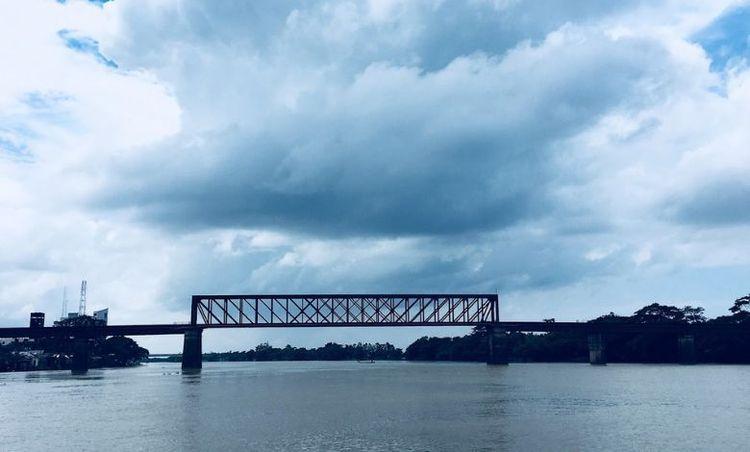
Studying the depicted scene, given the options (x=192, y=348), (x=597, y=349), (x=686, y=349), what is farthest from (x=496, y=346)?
(x=192, y=348)

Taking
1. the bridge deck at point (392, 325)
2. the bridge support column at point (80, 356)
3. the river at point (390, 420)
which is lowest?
the river at point (390, 420)

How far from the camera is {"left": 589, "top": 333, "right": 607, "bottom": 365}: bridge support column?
164975 mm

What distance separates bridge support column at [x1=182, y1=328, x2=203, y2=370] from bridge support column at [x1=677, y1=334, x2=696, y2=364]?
113 metres

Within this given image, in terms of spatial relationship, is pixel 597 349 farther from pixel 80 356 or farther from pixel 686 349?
pixel 80 356

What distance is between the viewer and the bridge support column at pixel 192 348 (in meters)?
160

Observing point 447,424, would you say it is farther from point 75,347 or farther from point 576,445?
point 75,347

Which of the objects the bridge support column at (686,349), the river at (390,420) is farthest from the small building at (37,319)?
the bridge support column at (686,349)

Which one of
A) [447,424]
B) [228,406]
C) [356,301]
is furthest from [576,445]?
[356,301]

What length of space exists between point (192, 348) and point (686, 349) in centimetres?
11591

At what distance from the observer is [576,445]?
1407 inches

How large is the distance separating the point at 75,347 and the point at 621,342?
13949 cm

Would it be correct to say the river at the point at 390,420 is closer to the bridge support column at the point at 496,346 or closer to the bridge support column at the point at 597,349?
the bridge support column at the point at 597,349

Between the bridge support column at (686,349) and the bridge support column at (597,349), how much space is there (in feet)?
56.0

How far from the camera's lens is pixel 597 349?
166125 millimetres
